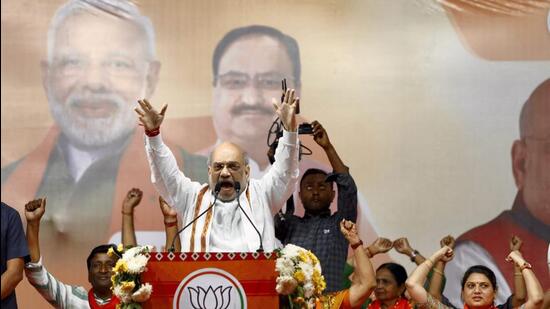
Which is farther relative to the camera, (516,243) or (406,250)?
(406,250)

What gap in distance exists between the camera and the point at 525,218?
7.23m

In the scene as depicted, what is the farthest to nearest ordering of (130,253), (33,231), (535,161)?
(535,161) < (33,231) < (130,253)

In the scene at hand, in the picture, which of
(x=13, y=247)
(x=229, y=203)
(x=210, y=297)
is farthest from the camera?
(x=229, y=203)

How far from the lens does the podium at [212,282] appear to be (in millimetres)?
4605

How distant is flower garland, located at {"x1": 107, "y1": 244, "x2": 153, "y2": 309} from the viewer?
462cm

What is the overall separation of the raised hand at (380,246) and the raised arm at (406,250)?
12 cm

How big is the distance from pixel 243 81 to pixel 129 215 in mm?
1172

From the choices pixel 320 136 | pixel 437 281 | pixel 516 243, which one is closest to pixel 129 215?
pixel 320 136

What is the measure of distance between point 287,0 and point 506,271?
219 centimetres

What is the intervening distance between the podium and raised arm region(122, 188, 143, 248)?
6.89ft

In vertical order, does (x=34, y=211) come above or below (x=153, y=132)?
below

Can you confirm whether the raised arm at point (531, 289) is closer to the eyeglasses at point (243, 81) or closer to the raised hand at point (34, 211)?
the eyeglasses at point (243, 81)

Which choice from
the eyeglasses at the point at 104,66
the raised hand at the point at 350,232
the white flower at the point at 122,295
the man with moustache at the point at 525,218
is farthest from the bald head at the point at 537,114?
the white flower at the point at 122,295

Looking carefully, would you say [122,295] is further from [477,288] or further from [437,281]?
[437,281]
